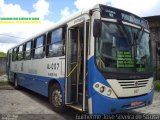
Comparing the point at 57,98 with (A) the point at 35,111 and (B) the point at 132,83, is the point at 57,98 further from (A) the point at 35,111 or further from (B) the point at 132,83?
(B) the point at 132,83

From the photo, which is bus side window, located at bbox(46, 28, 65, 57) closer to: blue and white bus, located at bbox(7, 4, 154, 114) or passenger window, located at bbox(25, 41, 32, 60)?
blue and white bus, located at bbox(7, 4, 154, 114)

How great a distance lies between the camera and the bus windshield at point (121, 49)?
6672 mm

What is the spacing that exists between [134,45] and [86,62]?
1425mm

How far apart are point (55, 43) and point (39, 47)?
1983 millimetres

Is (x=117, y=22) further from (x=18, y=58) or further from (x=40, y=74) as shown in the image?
(x=18, y=58)

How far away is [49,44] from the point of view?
31.6 ft

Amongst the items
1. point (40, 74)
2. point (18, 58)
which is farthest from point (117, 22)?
point (18, 58)

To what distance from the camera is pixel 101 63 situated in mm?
6625

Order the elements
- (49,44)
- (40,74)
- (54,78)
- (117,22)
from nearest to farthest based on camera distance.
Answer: (117,22), (54,78), (49,44), (40,74)

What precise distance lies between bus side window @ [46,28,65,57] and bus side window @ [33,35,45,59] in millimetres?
649

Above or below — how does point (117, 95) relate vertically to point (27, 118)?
above

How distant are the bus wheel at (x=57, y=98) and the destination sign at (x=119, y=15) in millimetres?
2910

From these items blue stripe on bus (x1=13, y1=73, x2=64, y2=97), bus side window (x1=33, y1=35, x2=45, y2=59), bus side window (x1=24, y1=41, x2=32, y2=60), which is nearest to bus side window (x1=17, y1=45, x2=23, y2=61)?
blue stripe on bus (x1=13, y1=73, x2=64, y2=97)

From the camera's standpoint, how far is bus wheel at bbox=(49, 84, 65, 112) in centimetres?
826
